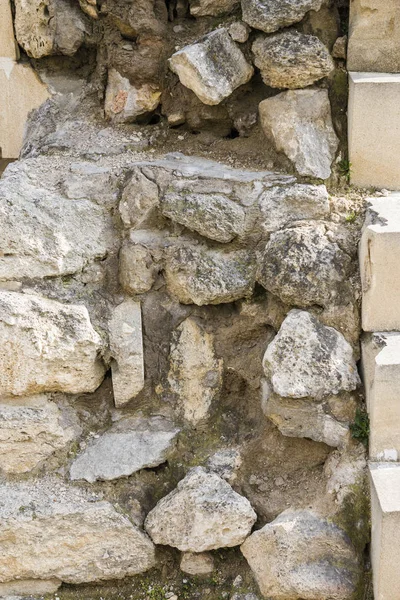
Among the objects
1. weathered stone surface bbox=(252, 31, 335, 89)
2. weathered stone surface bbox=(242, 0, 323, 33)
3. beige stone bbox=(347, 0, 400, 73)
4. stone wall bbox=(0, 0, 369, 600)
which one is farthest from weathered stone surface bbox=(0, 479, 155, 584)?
beige stone bbox=(347, 0, 400, 73)

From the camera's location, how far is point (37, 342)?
11.1 ft

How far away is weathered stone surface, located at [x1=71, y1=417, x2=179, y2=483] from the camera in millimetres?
3441

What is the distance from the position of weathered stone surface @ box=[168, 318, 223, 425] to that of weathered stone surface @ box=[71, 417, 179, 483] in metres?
0.13

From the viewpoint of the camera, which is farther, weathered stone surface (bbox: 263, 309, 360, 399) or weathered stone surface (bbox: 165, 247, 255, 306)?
weathered stone surface (bbox: 165, 247, 255, 306)

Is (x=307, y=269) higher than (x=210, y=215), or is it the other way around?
(x=210, y=215)

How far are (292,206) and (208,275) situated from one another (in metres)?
0.51

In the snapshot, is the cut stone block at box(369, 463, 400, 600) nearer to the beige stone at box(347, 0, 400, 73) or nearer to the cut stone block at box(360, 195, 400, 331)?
the cut stone block at box(360, 195, 400, 331)

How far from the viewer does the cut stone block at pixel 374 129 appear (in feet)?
11.9

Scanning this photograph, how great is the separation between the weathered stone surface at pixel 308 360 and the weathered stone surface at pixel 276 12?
1.37 meters

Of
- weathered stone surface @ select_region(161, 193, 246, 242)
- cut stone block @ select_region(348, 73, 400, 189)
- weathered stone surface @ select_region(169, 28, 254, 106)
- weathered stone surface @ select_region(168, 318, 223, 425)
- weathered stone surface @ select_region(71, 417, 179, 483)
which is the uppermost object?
weathered stone surface @ select_region(169, 28, 254, 106)

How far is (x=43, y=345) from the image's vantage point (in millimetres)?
3410

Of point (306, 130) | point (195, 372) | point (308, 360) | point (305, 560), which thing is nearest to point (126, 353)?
point (195, 372)

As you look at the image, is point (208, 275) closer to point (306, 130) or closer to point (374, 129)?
point (306, 130)

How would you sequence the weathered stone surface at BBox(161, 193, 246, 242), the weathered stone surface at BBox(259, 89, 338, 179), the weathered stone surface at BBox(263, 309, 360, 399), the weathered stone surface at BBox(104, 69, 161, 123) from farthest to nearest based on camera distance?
the weathered stone surface at BBox(104, 69, 161, 123)
the weathered stone surface at BBox(259, 89, 338, 179)
the weathered stone surface at BBox(161, 193, 246, 242)
the weathered stone surface at BBox(263, 309, 360, 399)
